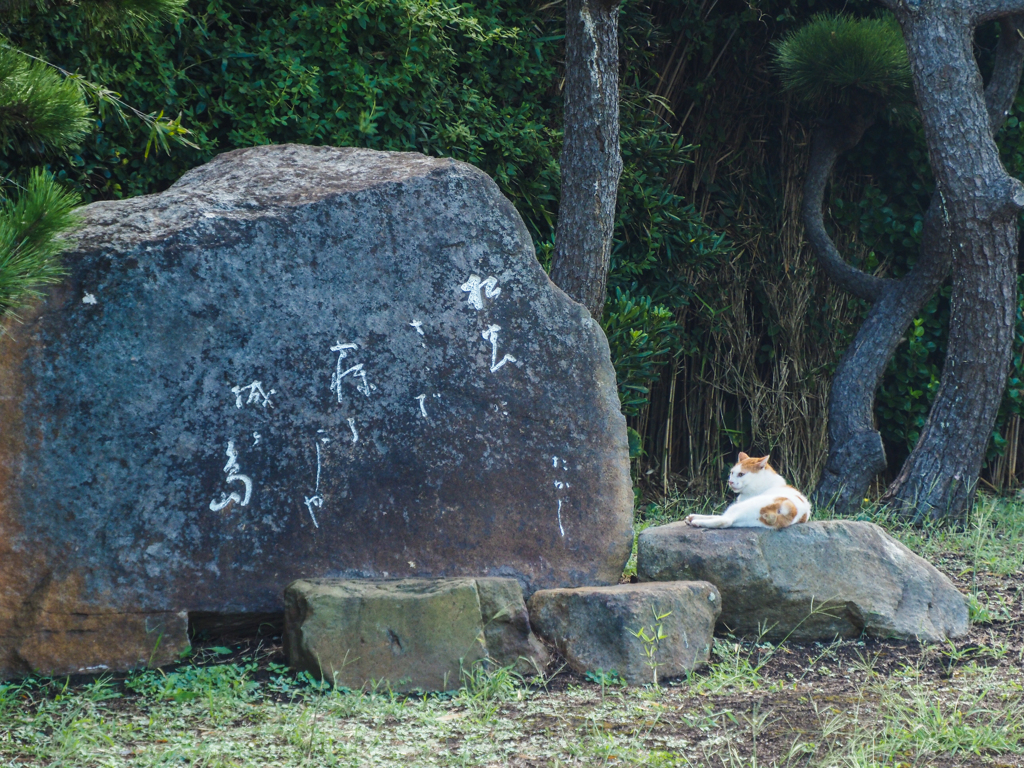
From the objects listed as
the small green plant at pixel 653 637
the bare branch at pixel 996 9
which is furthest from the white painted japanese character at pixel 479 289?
the bare branch at pixel 996 9

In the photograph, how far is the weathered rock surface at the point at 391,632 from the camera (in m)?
2.95

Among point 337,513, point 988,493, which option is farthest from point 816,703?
point 988,493

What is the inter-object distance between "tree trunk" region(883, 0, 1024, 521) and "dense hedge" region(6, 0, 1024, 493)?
102 centimetres

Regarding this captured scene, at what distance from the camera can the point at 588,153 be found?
177 inches

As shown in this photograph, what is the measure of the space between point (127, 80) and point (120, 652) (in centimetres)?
261

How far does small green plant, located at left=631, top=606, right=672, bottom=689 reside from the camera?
3.12 metres

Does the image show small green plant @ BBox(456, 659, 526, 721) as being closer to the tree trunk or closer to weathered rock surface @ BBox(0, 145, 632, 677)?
weathered rock surface @ BBox(0, 145, 632, 677)

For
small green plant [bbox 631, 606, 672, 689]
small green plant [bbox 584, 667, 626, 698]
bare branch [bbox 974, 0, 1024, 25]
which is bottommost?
small green plant [bbox 584, 667, 626, 698]

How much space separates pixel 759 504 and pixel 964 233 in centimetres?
239

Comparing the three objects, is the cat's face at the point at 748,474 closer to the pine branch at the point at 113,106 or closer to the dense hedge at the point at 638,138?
the dense hedge at the point at 638,138

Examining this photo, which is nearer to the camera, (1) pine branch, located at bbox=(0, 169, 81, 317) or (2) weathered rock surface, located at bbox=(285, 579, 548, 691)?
(1) pine branch, located at bbox=(0, 169, 81, 317)

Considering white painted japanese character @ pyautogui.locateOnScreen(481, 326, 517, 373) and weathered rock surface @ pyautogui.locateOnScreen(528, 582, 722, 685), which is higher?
white painted japanese character @ pyautogui.locateOnScreen(481, 326, 517, 373)

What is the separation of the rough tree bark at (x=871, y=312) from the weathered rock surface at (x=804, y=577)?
1.90m

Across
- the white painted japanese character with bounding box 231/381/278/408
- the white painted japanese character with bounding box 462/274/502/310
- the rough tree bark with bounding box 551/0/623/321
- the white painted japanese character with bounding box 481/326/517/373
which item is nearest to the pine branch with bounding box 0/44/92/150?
the white painted japanese character with bounding box 231/381/278/408
